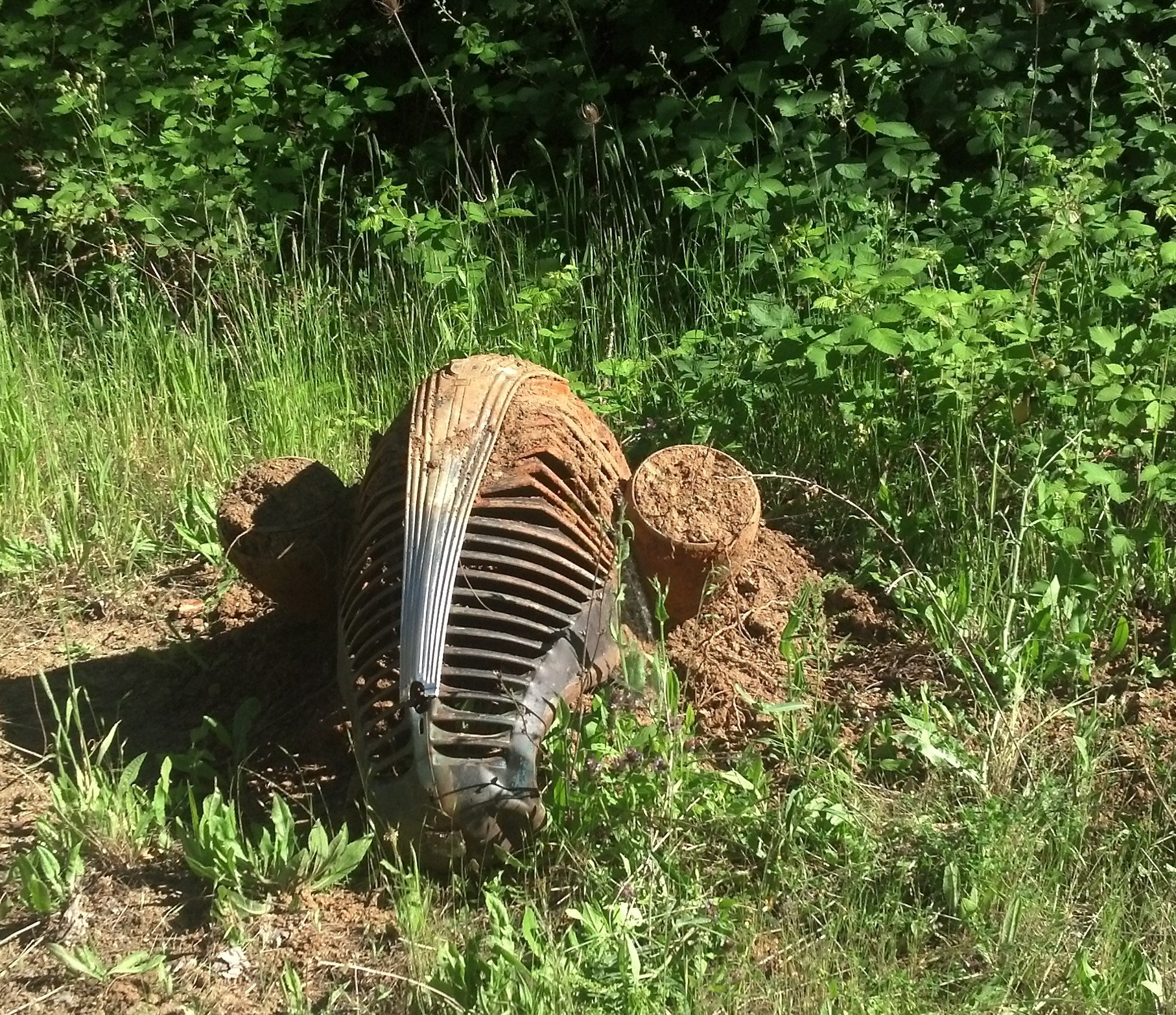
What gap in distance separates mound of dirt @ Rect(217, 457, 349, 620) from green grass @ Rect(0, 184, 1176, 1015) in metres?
0.54

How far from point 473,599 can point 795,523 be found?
1293 millimetres

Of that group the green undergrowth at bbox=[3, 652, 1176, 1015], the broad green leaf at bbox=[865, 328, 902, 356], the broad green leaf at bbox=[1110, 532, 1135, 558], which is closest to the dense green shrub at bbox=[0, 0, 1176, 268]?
the broad green leaf at bbox=[865, 328, 902, 356]

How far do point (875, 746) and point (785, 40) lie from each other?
2.94m

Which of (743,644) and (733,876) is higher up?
(743,644)

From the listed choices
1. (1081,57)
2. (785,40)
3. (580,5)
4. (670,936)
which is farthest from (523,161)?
(670,936)

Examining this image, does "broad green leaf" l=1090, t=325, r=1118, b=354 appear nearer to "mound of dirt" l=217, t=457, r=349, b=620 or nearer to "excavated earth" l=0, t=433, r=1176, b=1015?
"excavated earth" l=0, t=433, r=1176, b=1015

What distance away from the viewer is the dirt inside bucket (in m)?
3.24

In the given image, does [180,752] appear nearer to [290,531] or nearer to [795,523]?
[290,531]

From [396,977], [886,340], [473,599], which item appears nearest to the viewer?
[396,977]

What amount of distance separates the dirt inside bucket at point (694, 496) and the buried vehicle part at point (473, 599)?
9cm

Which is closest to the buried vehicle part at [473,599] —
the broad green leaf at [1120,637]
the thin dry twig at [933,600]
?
the thin dry twig at [933,600]

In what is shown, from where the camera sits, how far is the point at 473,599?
2955 mm

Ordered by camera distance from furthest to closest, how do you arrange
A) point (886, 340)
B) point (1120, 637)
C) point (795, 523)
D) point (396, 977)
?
point (795, 523) → point (886, 340) → point (1120, 637) → point (396, 977)

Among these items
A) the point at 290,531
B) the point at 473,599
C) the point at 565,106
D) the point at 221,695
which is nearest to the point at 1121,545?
the point at 473,599
